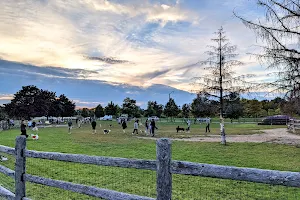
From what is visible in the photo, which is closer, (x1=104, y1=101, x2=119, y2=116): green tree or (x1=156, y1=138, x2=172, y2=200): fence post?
(x1=156, y1=138, x2=172, y2=200): fence post

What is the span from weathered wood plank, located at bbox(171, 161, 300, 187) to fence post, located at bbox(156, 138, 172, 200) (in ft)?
0.25

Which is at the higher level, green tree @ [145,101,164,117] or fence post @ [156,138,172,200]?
green tree @ [145,101,164,117]

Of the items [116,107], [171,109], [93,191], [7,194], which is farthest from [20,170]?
[116,107]

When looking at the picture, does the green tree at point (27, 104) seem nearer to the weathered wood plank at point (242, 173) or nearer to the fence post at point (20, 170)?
the fence post at point (20, 170)

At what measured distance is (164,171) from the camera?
3309mm

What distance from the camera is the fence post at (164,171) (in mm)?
3301

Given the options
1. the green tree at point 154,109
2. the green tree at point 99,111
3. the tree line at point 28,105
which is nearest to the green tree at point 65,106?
the tree line at point 28,105

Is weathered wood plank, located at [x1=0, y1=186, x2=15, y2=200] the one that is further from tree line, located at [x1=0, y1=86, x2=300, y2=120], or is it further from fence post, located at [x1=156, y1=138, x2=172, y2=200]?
tree line, located at [x1=0, y1=86, x2=300, y2=120]

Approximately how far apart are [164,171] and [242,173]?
889 mm

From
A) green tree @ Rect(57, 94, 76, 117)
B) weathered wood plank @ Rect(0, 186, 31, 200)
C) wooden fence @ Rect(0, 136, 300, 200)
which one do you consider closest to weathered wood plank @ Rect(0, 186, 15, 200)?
weathered wood plank @ Rect(0, 186, 31, 200)

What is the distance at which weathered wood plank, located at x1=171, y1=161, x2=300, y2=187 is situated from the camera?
252 cm

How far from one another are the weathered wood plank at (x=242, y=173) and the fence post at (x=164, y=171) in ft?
0.25

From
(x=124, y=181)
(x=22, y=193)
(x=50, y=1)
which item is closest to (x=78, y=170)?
(x=124, y=181)

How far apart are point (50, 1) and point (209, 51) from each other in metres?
13.5
